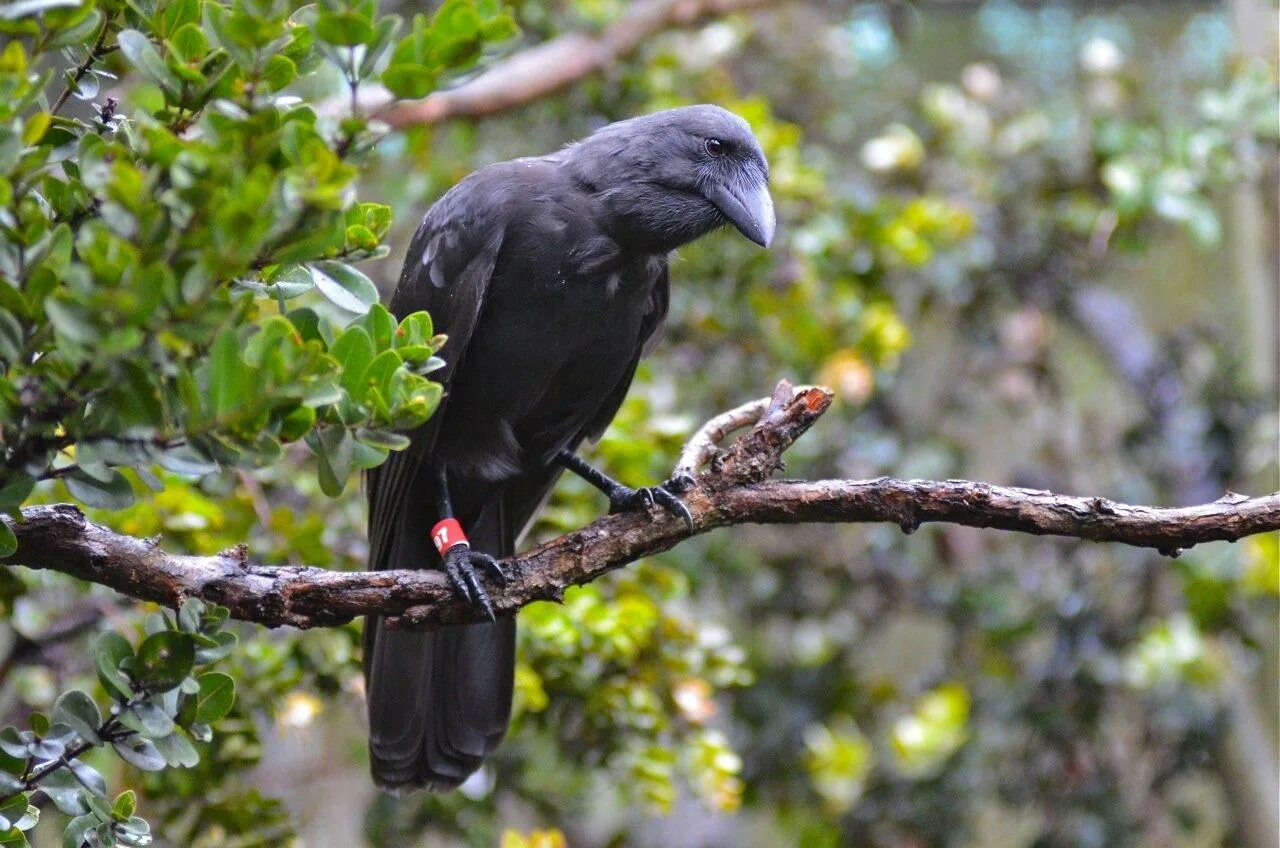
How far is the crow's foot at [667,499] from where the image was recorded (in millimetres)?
2312

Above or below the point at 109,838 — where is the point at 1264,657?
below

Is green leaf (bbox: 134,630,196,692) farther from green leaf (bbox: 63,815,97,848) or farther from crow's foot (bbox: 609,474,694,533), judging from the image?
crow's foot (bbox: 609,474,694,533)

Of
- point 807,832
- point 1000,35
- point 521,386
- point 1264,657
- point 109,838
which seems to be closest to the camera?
point 109,838

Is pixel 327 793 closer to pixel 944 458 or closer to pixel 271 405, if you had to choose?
pixel 944 458

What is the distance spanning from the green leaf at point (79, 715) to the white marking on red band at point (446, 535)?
1.09m

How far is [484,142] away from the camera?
17.9 feet

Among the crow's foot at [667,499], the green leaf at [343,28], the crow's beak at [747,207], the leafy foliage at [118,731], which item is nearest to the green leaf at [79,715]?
the leafy foliage at [118,731]

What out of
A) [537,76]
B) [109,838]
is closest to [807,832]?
[537,76]

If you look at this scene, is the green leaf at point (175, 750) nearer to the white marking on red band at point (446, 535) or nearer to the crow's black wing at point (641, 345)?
the white marking on red band at point (446, 535)

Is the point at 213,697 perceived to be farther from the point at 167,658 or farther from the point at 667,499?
the point at 667,499

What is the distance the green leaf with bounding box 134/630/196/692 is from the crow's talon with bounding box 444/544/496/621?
66 centimetres

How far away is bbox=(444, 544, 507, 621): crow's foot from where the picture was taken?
2.26 m

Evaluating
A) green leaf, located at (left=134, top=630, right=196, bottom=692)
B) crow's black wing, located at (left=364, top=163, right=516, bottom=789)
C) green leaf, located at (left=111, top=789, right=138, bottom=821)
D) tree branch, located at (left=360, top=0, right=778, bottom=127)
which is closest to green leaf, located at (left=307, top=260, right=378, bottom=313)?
green leaf, located at (left=134, top=630, right=196, bottom=692)

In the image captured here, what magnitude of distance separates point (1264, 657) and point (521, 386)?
11.8 feet
